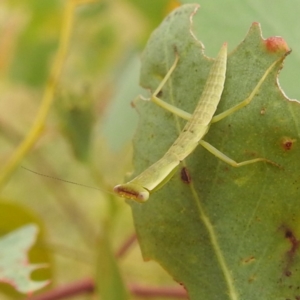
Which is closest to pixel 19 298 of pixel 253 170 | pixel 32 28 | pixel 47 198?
pixel 253 170

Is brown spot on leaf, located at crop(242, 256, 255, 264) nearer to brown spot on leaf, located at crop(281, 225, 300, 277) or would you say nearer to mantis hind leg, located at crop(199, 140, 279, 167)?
brown spot on leaf, located at crop(281, 225, 300, 277)

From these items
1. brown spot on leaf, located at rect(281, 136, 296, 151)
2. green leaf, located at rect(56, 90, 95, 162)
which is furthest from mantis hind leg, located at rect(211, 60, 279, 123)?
green leaf, located at rect(56, 90, 95, 162)

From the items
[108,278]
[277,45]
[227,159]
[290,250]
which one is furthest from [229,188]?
[108,278]

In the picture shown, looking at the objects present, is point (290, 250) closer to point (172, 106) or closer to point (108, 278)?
point (172, 106)

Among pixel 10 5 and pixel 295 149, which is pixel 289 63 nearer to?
pixel 295 149

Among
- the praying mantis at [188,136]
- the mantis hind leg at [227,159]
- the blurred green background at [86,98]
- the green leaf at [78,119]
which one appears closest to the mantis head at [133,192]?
the praying mantis at [188,136]

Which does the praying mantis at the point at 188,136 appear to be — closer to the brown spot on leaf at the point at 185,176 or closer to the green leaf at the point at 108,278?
the brown spot on leaf at the point at 185,176
